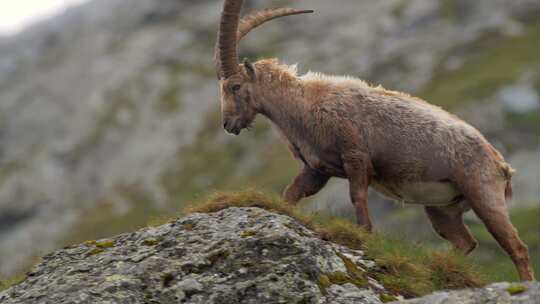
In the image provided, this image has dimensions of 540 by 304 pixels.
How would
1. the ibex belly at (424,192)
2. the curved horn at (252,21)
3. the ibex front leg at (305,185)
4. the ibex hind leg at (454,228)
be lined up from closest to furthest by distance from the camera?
the ibex belly at (424,192), the ibex front leg at (305,185), the ibex hind leg at (454,228), the curved horn at (252,21)

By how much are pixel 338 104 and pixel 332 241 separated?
2.61 metres

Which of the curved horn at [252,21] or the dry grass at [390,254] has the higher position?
Result: the curved horn at [252,21]

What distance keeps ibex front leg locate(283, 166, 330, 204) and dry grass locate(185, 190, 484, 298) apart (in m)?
1.07

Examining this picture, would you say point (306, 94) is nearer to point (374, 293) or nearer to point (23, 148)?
point (374, 293)

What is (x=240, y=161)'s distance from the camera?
9350 centimetres

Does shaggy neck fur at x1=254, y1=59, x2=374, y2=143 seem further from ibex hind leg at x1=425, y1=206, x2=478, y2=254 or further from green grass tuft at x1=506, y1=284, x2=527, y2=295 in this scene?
green grass tuft at x1=506, y1=284, x2=527, y2=295

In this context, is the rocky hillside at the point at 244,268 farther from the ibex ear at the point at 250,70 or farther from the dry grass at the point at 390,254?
the ibex ear at the point at 250,70

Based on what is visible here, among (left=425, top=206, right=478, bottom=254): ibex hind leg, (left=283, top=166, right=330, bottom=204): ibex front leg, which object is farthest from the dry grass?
(left=425, top=206, right=478, bottom=254): ibex hind leg

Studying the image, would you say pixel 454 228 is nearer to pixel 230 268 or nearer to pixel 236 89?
pixel 236 89

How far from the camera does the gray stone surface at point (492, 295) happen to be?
382 inches

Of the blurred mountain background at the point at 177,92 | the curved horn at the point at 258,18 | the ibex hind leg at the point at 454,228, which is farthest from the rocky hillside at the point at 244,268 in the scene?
the blurred mountain background at the point at 177,92

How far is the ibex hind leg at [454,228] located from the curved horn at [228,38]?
425cm

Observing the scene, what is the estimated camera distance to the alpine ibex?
44.2ft

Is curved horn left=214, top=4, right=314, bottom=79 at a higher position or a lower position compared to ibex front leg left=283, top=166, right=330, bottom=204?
higher
